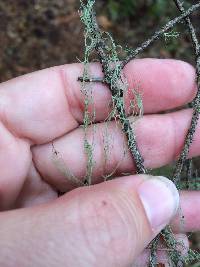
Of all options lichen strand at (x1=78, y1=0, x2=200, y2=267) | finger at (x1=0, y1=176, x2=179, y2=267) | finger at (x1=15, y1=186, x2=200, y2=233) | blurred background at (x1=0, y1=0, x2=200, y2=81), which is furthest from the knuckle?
blurred background at (x1=0, y1=0, x2=200, y2=81)

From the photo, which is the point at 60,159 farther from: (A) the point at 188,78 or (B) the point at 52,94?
(A) the point at 188,78

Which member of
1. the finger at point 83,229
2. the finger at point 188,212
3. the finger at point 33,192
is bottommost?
the finger at point 188,212

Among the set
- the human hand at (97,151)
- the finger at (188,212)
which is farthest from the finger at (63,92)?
the finger at (188,212)

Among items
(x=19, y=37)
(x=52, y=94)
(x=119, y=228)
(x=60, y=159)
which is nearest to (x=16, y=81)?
(x=52, y=94)

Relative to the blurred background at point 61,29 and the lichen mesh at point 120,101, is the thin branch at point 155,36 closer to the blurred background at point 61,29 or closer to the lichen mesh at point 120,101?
the lichen mesh at point 120,101

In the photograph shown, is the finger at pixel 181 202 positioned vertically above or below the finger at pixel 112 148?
below

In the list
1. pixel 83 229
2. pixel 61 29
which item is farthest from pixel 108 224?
pixel 61 29

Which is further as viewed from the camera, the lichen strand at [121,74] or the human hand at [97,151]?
the lichen strand at [121,74]
